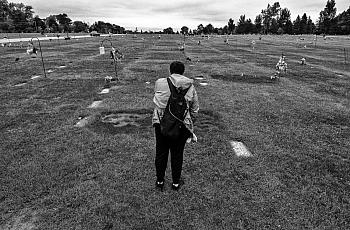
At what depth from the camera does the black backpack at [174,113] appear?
4168 mm

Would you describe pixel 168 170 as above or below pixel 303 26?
below

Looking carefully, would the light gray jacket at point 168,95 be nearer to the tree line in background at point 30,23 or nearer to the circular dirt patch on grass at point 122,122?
the circular dirt patch on grass at point 122,122

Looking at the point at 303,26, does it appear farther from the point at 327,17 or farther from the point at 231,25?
the point at 231,25

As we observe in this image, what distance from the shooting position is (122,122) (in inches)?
327

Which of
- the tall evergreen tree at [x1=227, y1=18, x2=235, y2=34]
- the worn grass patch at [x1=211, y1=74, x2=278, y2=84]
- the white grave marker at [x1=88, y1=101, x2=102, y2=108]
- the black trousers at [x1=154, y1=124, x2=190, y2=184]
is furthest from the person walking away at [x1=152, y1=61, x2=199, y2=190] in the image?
the tall evergreen tree at [x1=227, y1=18, x2=235, y2=34]

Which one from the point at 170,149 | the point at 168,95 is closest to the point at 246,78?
the point at 170,149

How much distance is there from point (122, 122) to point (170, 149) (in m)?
3.98

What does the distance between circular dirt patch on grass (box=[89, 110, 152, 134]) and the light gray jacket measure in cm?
337

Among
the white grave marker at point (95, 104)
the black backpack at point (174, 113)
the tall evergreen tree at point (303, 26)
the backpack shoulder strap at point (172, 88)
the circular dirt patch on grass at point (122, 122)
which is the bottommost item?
the circular dirt patch on grass at point (122, 122)

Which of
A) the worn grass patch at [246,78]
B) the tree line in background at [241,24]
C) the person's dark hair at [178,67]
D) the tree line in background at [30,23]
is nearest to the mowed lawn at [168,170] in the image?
the person's dark hair at [178,67]

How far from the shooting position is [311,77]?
1739 centimetres

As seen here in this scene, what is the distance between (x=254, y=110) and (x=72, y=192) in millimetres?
7275

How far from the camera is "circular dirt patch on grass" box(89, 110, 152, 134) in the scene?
7.69 meters

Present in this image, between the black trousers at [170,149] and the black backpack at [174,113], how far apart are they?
178 mm
